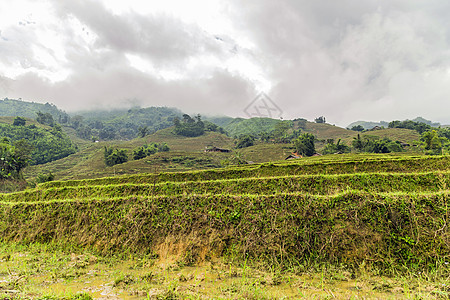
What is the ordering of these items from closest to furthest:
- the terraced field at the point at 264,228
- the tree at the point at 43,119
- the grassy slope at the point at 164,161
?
the terraced field at the point at 264,228
the grassy slope at the point at 164,161
the tree at the point at 43,119

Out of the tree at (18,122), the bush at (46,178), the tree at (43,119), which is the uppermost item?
the tree at (43,119)

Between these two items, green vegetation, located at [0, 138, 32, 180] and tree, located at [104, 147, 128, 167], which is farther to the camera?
tree, located at [104, 147, 128, 167]

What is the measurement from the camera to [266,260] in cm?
594

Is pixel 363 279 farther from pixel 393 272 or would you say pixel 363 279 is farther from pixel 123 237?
pixel 123 237

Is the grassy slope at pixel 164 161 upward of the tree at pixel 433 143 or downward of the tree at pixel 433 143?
downward

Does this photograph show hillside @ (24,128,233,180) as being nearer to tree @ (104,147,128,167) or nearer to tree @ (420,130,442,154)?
tree @ (104,147,128,167)

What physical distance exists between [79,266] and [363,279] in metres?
8.05

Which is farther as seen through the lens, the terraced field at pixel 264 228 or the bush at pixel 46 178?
the bush at pixel 46 178

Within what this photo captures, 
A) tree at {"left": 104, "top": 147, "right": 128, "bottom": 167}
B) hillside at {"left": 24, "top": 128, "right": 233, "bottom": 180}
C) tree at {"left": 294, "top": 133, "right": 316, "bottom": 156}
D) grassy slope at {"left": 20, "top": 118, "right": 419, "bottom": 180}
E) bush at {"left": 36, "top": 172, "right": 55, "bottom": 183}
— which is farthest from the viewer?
tree at {"left": 104, "top": 147, "right": 128, "bottom": 167}

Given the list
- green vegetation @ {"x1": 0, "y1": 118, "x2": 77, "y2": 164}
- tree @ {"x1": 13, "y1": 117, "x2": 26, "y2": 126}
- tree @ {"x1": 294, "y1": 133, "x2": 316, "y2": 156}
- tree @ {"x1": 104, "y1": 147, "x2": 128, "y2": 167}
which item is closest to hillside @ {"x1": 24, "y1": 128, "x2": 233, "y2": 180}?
tree @ {"x1": 104, "y1": 147, "x2": 128, "y2": 167}

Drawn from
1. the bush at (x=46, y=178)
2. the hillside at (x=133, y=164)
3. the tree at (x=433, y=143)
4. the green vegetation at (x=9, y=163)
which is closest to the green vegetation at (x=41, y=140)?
the hillside at (x=133, y=164)

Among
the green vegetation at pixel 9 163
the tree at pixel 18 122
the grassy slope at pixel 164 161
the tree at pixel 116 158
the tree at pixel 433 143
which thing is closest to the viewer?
the tree at pixel 433 143

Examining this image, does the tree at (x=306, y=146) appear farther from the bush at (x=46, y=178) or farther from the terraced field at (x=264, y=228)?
the bush at (x=46, y=178)

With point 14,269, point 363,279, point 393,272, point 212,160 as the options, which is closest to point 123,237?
point 14,269
